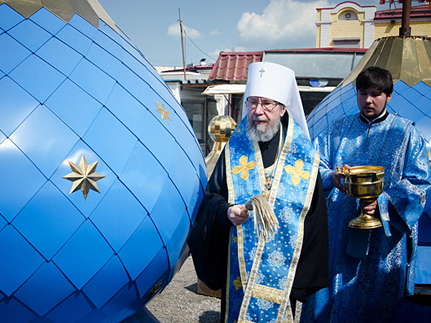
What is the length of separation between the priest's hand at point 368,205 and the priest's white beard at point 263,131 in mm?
638

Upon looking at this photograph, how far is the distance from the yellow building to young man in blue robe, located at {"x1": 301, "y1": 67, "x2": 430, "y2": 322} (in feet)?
52.8

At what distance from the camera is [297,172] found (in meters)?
2.26

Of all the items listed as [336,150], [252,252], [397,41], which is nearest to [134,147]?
[252,252]

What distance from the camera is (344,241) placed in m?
2.78

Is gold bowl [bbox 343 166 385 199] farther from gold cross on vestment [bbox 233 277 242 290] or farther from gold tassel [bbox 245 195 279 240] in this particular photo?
gold cross on vestment [bbox 233 277 242 290]

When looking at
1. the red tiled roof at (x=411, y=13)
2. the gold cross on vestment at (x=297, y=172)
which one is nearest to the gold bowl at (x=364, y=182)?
the gold cross on vestment at (x=297, y=172)

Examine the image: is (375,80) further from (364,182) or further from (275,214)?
(275,214)

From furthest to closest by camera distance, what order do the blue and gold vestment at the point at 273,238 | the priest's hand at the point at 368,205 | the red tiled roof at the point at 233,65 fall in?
the red tiled roof at the point at 233,65
the priest's hand at the point at 368,205
the blue and gold vestment at the point at 273,238

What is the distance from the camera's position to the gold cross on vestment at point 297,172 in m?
2.25

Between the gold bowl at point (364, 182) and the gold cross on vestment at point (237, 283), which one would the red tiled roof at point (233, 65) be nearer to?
the gold bowl at point (364, 182)

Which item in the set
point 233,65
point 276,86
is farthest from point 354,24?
point 276,86

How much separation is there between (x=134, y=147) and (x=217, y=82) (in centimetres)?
910

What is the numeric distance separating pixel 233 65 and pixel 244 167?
379 inches

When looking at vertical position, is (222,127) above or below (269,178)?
above
